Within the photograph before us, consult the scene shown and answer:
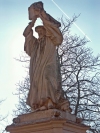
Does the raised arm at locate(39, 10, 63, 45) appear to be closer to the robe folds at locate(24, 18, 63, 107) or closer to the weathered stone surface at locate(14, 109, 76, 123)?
the robe folds at locate(24, 18, 63, 107)

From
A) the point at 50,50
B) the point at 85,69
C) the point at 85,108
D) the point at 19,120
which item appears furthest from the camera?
the point at 85,69

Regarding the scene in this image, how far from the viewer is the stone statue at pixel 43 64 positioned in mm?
6867

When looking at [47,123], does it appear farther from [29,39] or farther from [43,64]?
[29,39]

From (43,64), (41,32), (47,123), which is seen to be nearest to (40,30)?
A: (41,32)

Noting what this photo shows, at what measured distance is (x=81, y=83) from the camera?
16.2 meters

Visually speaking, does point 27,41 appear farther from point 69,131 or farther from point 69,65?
point 69,65

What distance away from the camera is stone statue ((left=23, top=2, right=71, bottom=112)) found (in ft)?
22.5

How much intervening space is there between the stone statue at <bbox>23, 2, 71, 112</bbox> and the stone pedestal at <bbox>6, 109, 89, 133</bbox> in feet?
0.79

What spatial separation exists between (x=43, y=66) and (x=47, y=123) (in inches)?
66.5

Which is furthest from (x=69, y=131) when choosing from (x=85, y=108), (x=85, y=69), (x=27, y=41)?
(x=85, y=69)

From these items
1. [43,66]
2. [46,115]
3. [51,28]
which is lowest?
[46,115]

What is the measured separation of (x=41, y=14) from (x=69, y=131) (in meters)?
3.19

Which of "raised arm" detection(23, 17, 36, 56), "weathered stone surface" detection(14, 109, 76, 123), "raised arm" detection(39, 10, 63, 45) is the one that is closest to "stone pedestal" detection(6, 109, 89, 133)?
"weathered stone surface" detection(14, 109, 76, 123)

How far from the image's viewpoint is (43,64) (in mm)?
7312
